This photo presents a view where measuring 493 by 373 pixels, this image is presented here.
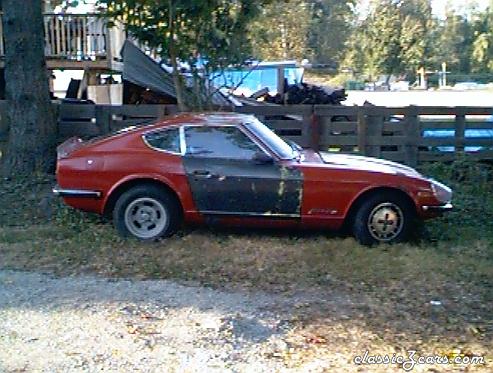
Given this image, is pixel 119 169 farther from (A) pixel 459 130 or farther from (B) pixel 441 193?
(A) pixel 459 130

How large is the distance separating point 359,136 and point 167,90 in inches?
174

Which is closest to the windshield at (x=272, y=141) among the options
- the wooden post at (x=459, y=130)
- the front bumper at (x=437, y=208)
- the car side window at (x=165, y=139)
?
the car side window at (x=165, y=139)

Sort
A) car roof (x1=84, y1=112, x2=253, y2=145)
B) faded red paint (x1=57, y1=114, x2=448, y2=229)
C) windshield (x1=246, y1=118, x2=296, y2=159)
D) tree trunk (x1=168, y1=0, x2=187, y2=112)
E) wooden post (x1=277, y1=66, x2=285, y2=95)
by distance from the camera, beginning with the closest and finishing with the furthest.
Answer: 1. faded red paint (x1=57, y1=114, x2=448, y2=229)
2. windshield (x1=246, y1=118, x2=296, y2=159)
3. car roof (x1=84, y1=112, x2=253, y2=145)
4. tree trunk (x1=168, y1=0, x2=187, y2=112)
5. wooden post (x1=277, y1=66, x2=285, y2=95)

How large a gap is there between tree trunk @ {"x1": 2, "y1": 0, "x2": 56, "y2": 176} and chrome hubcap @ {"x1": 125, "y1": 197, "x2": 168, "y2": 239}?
3.36m

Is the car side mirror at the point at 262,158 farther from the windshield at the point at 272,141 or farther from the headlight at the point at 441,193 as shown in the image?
the headlight at the point at 441,193

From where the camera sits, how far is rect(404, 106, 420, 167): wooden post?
10.7 m

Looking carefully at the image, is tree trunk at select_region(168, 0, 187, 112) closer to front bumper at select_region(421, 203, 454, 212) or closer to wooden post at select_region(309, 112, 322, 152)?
wooden post at select_region(309, 112, 322, 152)

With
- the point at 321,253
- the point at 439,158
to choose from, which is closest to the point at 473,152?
the point at 439,158

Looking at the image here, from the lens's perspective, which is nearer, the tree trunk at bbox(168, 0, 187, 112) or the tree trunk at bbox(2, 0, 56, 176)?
the tree trunk at bbox(168, 0, 187, 112)

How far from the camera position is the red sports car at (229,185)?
666 centimetres

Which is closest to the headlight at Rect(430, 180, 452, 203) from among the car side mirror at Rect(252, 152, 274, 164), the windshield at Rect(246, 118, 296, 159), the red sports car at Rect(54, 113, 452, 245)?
the red sports car at Rect(54, 113, 452, 245)

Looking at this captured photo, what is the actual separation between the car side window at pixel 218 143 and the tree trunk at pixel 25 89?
12.1ft

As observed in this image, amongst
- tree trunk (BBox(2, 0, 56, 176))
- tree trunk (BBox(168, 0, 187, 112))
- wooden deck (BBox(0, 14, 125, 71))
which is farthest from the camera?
wooden deck (BBox(0, 14, 125, 71))

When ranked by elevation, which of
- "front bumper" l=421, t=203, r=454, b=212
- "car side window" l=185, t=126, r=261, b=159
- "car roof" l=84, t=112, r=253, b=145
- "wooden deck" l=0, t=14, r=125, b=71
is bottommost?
"front bumper" l=421, t=203, r=454, b=212
